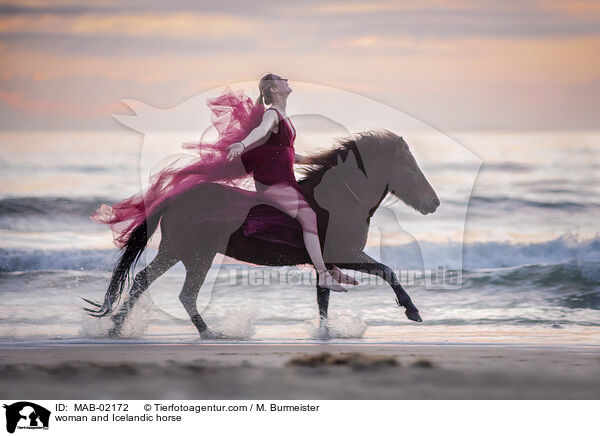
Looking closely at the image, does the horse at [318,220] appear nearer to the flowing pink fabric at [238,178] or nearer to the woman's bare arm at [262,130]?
the flowing pink fabric at [238,178]

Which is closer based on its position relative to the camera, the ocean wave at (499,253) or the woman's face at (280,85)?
the woman's face at (280,85)

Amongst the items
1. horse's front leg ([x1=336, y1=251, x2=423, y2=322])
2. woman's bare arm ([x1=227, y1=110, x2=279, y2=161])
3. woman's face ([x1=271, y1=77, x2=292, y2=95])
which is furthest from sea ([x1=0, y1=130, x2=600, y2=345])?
woman's face ([x1=271, y1=77, x2=292, y2=95])

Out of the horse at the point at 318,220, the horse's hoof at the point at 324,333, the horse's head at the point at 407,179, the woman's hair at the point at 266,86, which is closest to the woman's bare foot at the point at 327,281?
the horse at the point at 318,220

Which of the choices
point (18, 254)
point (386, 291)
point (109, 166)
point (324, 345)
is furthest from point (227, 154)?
point (109, 166)

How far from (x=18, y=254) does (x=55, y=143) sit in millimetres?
3712

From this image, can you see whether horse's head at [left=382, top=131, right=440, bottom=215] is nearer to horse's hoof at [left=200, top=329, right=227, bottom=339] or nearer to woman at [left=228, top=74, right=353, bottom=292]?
woman at [left=228, top=74, right=353, bottom=292]

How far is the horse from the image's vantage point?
249 inches

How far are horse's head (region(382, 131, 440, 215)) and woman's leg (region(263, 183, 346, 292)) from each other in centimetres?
71

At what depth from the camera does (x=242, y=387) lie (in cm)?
510

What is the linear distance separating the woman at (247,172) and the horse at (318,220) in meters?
0.06

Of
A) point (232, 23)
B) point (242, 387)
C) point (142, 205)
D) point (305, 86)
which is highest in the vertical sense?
point (232, 23)

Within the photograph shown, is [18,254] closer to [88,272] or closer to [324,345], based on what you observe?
[88,272]

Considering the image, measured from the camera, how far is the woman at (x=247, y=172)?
6.06 meters
